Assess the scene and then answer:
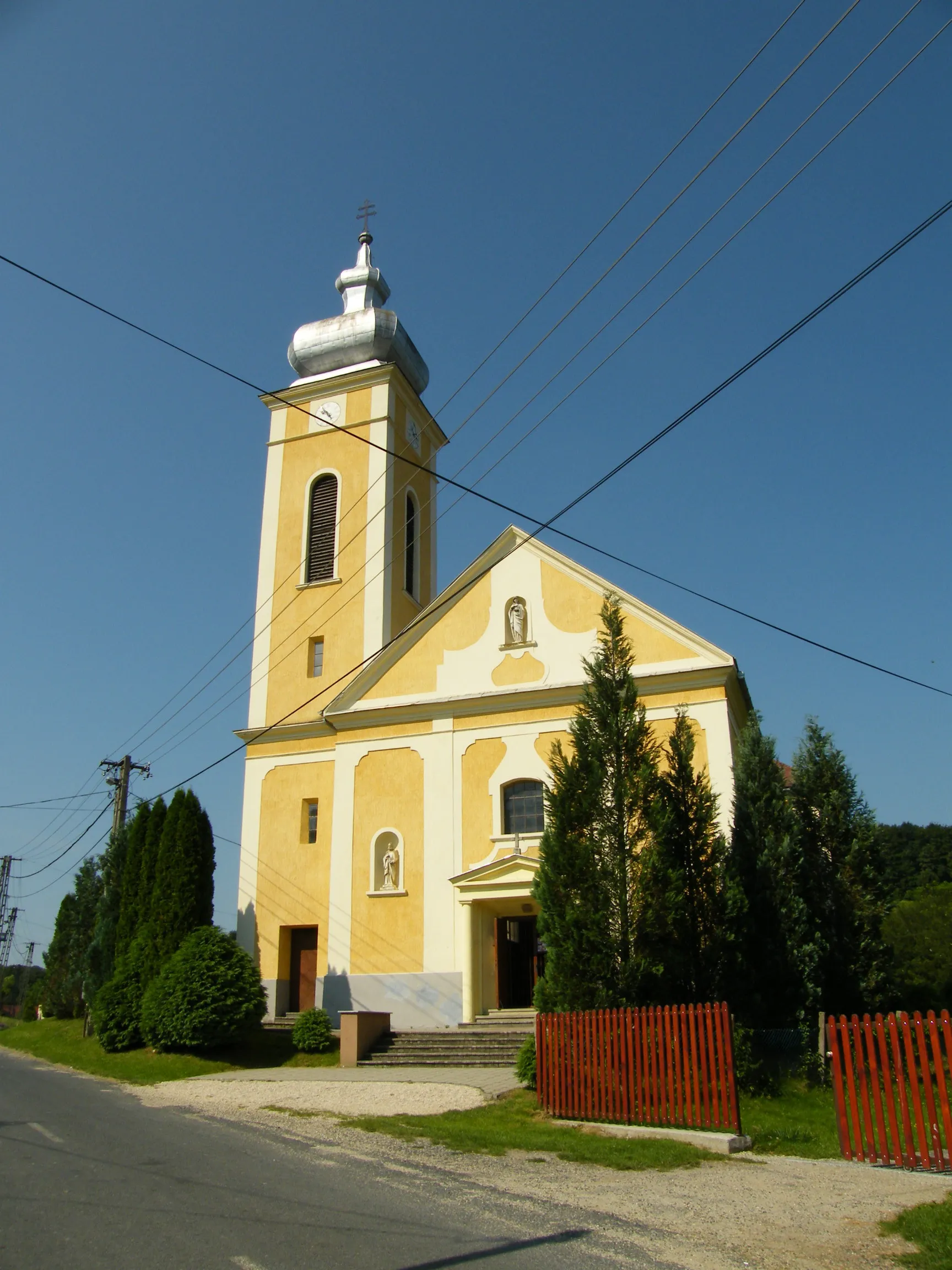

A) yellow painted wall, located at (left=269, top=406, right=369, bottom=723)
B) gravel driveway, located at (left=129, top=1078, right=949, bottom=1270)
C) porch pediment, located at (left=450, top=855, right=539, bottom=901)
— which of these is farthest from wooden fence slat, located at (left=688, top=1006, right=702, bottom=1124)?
yellow painted wall, located at (left=269, top=406, right=369, bottom=723)

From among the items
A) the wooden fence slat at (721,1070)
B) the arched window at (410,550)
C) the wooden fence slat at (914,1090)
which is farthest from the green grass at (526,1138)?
the arched window at (410,550)

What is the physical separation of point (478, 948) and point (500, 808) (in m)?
2.91

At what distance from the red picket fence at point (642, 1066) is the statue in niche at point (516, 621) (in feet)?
36.7

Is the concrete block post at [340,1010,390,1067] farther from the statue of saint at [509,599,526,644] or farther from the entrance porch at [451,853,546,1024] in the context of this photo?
the statue of saint at [509,599,526,644]

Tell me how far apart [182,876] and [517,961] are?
23.7ft

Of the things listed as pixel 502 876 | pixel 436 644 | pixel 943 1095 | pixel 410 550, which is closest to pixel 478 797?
pixel 502 876

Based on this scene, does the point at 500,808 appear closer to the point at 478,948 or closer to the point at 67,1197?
the point at 478,948

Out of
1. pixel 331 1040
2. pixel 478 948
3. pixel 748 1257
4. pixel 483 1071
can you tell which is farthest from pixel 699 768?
pixel 748 1257

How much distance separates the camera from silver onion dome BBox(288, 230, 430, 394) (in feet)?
96.9

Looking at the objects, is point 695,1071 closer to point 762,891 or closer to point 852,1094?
point 852,1094

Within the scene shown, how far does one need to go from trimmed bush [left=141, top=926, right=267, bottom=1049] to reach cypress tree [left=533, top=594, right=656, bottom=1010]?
7.88m

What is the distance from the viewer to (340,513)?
27484 millimetres

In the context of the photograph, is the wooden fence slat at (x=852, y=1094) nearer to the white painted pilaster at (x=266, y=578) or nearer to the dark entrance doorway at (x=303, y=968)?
the dark entrance doorway at (x=303, y=968)

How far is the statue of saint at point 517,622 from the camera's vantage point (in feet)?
76.5
